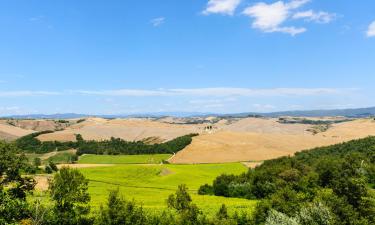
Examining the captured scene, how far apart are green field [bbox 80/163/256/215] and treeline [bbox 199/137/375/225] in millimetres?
9046

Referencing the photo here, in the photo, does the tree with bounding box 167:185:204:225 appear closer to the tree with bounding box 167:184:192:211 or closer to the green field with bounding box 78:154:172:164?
the tree with bounding box 167:184:192:211

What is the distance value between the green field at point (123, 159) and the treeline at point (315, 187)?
164ft

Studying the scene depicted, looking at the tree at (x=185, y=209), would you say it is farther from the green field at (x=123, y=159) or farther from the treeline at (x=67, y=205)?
the green field at (x=123, y=159)

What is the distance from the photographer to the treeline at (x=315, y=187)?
68438 millimetres

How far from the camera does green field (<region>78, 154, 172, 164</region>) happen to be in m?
173

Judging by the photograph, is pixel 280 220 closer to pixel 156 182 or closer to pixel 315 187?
pixel 315 187

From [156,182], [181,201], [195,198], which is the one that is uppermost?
[181,201]

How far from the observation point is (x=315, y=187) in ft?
310

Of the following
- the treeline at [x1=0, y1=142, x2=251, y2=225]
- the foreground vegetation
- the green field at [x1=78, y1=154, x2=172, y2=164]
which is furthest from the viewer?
the green field at [x1=78, y1=154, x2=172, y2=164]

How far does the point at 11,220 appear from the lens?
49.2 metres

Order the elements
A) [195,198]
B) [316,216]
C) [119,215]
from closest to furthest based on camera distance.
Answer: [316,216] → [119,215] → [195,198]

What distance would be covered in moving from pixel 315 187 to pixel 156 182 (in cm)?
4775

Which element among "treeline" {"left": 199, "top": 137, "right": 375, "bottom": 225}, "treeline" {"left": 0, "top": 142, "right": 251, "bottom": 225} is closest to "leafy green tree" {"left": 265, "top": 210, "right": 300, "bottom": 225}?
"treeline" {"left": 199, "top": 137, "right": 375, "bottom": 225}

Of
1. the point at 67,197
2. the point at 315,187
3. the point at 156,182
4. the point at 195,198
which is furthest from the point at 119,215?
the point at 156,182
